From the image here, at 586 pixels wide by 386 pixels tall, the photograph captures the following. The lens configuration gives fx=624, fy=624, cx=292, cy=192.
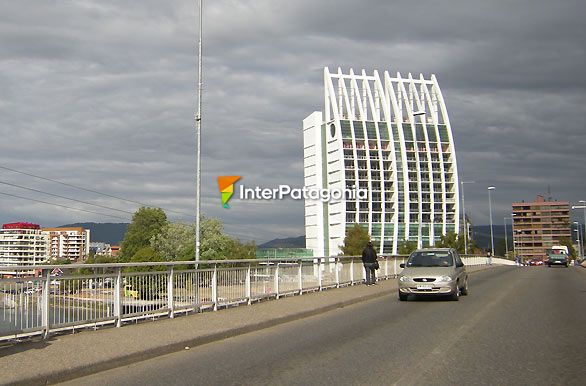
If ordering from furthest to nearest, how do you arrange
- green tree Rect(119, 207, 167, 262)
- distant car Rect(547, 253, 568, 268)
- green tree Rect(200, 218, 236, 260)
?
green tree Rect(119, 207, 167, 262) → green tree Rect(200, 218, 236, 260) → distant car Rect(547, 253, 568, 268)

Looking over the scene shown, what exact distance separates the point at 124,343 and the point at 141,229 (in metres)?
98.6

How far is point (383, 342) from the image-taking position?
36.0 feet

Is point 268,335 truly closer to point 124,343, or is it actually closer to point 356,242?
point 124,343

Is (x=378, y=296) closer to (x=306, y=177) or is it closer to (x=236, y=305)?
(x=236, y=305)

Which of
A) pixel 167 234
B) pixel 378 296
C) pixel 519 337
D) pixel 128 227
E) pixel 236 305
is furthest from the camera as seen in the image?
pixel 128 227

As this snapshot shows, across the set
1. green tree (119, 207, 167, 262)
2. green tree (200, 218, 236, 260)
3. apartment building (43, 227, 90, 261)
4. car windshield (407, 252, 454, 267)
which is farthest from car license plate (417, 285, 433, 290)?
apartment building (43, 227, 90, 261)

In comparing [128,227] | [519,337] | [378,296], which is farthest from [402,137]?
[519,337]

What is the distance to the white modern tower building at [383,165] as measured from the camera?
13912cm

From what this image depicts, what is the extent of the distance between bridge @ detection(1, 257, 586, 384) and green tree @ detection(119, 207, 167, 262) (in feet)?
292

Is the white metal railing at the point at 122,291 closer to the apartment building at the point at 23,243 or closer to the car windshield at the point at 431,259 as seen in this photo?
the car windshield at the point at 431,259

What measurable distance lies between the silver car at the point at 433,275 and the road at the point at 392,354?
321 centimetres

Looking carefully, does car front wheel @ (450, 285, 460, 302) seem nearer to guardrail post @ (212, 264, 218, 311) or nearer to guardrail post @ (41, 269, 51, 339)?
guardrail post @ (212, 264, 218, 311)

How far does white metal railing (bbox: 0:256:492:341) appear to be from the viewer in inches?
408

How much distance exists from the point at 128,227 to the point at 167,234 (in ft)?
58.4
